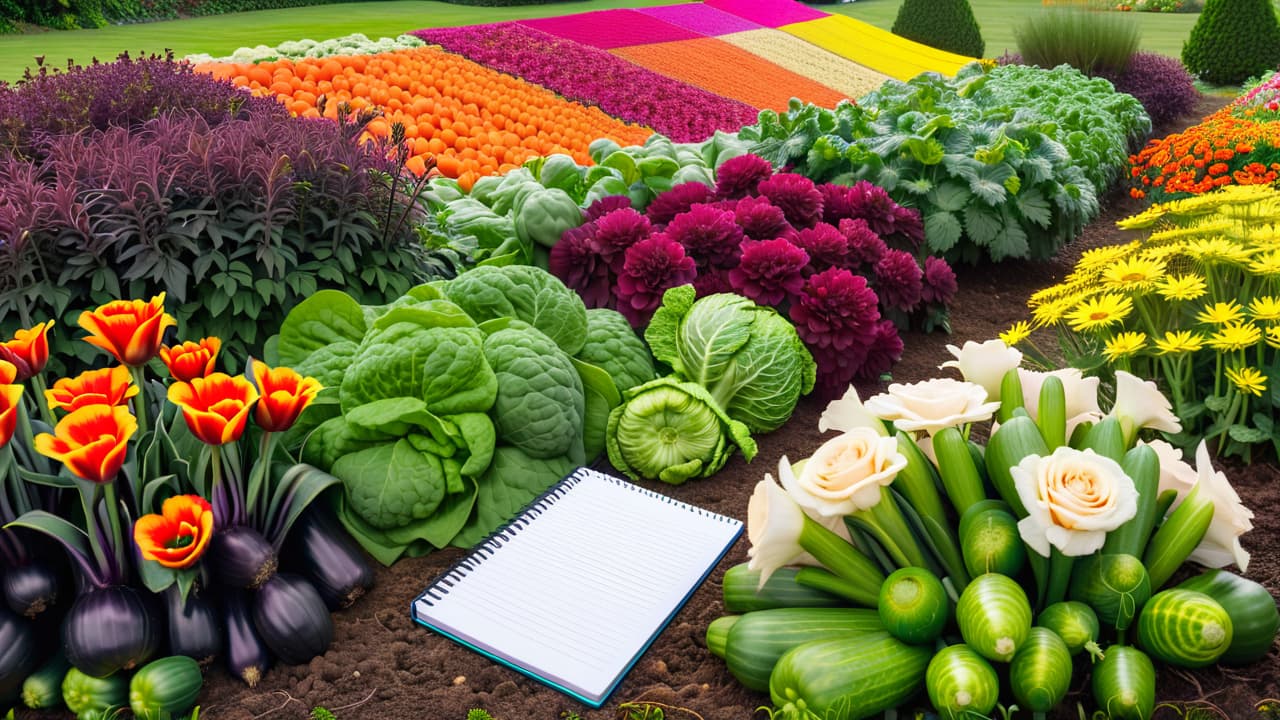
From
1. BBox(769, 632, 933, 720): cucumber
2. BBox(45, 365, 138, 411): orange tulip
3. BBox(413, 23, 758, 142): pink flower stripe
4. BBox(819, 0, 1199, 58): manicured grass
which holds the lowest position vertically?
BBox(819, 0, 1199, 58): manicured grass

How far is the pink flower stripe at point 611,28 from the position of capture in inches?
A: 437

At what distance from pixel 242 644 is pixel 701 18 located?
45.9 feet

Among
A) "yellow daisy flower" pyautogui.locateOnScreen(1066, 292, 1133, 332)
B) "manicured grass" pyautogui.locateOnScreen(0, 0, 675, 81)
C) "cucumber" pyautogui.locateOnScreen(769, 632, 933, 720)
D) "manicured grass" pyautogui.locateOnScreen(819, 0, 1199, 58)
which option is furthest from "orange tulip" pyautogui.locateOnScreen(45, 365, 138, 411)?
"manicured grass" pyautogui.locateOnScreen(819, 0, 1199, 58)

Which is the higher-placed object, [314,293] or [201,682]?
[314,293]

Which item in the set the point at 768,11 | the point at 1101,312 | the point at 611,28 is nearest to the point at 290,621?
the point at 1101,312

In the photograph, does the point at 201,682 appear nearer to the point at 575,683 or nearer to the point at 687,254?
the point at 575,683

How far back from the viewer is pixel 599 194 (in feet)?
12.8

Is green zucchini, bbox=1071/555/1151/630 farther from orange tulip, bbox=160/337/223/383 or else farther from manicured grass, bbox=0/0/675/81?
manicured grass, bbox=0/0/675/81

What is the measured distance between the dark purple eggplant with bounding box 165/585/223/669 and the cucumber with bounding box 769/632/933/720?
1242 mm

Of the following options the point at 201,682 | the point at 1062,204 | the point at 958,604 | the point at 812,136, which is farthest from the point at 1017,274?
the point at 201,682

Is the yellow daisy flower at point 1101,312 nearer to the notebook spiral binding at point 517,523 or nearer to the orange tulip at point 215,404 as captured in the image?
the notebook spiral binding at point 517,523

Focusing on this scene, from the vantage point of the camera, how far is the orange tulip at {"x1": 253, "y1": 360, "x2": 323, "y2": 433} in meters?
1.97

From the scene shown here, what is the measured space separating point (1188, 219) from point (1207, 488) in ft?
6.64

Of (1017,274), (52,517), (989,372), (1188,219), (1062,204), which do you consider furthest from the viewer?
(1017,274)
